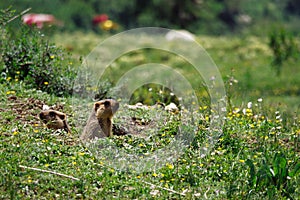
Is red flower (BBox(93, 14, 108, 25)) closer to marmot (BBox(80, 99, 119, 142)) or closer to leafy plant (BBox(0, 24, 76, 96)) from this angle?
leafy plant (BBox(0, 24, 76, 96))

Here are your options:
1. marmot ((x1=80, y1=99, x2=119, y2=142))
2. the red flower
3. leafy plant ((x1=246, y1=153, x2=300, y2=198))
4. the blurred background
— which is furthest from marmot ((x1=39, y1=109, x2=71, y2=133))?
the red flower

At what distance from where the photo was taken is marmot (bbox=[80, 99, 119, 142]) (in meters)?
5.49

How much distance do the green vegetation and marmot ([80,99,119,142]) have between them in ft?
0.34

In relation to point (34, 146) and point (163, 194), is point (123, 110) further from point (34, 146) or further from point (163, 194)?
point (163, 194)

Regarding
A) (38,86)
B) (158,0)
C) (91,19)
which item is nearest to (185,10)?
(158,0)

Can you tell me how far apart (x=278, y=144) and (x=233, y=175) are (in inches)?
36.6

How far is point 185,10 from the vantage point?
25.6 metres

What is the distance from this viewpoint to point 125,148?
536cm

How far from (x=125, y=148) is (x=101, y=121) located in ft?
1.17

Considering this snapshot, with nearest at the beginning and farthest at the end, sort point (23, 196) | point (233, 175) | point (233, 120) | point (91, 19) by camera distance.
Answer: point (23, 196), point (233, 175), point (233, 120), point (91, 19)

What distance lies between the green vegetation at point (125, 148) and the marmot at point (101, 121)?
0.10m

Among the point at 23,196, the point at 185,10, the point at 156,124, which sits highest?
the point at 185,10

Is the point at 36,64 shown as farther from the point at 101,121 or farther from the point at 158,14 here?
the point at 158,14

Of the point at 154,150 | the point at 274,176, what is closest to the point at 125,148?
the point at 154,150
